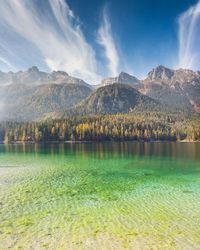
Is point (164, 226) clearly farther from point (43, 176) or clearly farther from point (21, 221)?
point (43, 176)

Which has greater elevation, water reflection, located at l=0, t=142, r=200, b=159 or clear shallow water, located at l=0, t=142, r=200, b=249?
water reflection, located at l=0, t=142, r=200, b=159

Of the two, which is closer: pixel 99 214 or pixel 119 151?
pixel 99 214

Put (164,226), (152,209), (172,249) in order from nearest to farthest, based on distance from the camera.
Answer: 1. (172,249)
2. (164,226)
3. (152,209)

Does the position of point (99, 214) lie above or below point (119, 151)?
below

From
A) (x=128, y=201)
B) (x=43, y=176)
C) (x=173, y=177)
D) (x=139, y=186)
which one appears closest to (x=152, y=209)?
(x=128, y=201)

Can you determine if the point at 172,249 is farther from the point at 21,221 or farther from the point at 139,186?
the point at 139,186

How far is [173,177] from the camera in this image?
181ft

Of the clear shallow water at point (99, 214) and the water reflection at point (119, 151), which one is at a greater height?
the water reflection at point (119, 151)

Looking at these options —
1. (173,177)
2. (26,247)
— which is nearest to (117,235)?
(26,247)

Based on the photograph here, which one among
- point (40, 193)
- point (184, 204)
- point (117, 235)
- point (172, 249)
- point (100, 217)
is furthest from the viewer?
point (40, 193)

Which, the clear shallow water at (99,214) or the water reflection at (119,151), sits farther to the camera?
the water reflection at (119,151)

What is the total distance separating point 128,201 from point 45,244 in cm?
1621

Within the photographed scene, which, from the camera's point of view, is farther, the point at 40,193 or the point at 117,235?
the point at 40,193

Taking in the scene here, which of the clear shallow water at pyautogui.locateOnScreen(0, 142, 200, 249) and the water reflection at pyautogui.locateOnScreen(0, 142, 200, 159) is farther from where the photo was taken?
the water reflection at pyautogui.locateOnScreen(0, 142, 200, 159)
